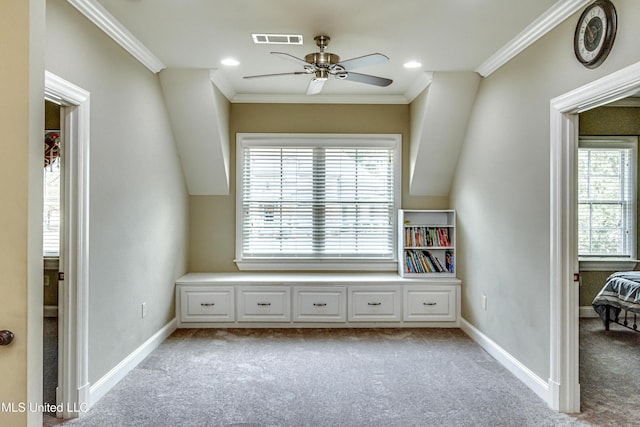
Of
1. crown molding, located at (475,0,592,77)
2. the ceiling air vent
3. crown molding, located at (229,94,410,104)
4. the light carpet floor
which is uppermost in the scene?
crown molding, located at (229,94,410,104)

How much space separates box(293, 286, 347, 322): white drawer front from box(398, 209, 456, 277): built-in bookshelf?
2.73 feet

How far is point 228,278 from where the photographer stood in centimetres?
460

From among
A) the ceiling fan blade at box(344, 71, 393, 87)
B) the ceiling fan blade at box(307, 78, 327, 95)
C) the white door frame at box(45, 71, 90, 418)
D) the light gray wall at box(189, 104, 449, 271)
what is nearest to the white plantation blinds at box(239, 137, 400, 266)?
the light gray wall at box(189, 104, 449, 271)

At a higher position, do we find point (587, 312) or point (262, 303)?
point (262, 303)

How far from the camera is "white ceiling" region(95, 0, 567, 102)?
8.68ft

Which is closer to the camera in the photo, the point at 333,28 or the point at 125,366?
the point at 333,28

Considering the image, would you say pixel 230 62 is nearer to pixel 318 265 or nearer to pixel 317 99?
pixel 317 99

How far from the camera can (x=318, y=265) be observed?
16.4 feet

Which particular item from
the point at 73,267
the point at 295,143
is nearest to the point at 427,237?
the point at 295,143

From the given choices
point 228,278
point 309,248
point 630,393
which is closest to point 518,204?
point 630,393

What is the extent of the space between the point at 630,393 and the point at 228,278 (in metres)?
3.74

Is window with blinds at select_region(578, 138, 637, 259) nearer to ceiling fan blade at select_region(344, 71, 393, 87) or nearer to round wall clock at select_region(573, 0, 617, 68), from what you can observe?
round wall clock at select_region(573, 0, 617, 68)

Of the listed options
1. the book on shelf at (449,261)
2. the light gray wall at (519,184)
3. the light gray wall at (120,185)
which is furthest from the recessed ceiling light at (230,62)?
the book on shelf at (449,261)

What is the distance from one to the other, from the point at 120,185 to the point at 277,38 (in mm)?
1662
